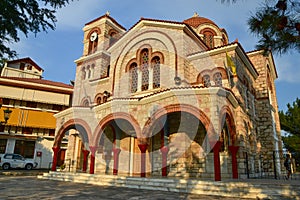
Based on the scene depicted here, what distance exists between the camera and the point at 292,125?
25.1 m

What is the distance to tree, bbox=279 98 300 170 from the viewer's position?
23.9 m

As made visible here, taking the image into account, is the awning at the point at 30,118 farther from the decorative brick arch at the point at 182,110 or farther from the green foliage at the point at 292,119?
the green foliage at the point at 292,119

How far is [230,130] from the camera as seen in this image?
9.46 m

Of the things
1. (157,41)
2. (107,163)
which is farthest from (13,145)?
(157,41)

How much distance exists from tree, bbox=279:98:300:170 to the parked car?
25928mm

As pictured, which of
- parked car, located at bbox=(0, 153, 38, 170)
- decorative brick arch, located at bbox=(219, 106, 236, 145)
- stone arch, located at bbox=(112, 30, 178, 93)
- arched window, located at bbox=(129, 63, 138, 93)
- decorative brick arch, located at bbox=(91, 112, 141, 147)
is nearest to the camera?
decorative brick arch, located at bbox=(219, 106, 236, 145)

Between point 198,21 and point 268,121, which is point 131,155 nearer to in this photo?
point 268,121

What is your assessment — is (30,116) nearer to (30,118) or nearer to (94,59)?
(30,118)

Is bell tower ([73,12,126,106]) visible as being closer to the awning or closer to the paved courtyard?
the awning

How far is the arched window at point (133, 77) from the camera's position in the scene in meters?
14.4

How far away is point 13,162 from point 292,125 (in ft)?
91.9

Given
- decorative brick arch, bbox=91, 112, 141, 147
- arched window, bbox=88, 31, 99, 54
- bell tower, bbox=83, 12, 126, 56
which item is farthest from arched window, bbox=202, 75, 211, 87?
arched window, bbox=88, 31, 99, 54

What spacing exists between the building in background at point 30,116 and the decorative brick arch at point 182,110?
18395mm

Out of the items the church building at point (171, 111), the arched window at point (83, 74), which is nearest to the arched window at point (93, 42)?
the church building at point (171, 111)
